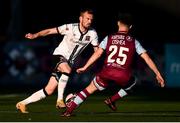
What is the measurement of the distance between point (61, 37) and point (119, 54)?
13.9m

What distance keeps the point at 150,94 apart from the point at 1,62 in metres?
6.53

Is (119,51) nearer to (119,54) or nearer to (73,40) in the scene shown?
(119,54)

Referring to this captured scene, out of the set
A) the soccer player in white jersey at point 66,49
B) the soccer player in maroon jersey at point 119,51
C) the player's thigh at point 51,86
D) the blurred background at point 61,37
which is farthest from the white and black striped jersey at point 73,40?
the blurred background at point 61,37

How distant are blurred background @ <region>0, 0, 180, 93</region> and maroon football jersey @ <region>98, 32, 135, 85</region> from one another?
261 inches

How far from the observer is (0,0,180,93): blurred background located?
28656mm

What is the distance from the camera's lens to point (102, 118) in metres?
14.9

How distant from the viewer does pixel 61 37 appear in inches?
1141

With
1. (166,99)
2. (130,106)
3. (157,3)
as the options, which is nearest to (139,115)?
(130,106)

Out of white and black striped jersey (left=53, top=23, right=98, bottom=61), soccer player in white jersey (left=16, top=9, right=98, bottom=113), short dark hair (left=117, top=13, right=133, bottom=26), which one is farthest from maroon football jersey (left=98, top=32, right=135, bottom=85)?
white and black striped jersey (left=53, top=23, right=98, bottom=61)

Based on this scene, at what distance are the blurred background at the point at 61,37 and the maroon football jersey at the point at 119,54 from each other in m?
6.62

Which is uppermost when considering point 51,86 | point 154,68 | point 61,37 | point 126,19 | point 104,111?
point 126,19

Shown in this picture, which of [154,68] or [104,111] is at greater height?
[154,68]

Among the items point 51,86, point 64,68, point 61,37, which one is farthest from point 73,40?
point 61,37

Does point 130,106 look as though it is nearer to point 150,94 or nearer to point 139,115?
point 139,115
